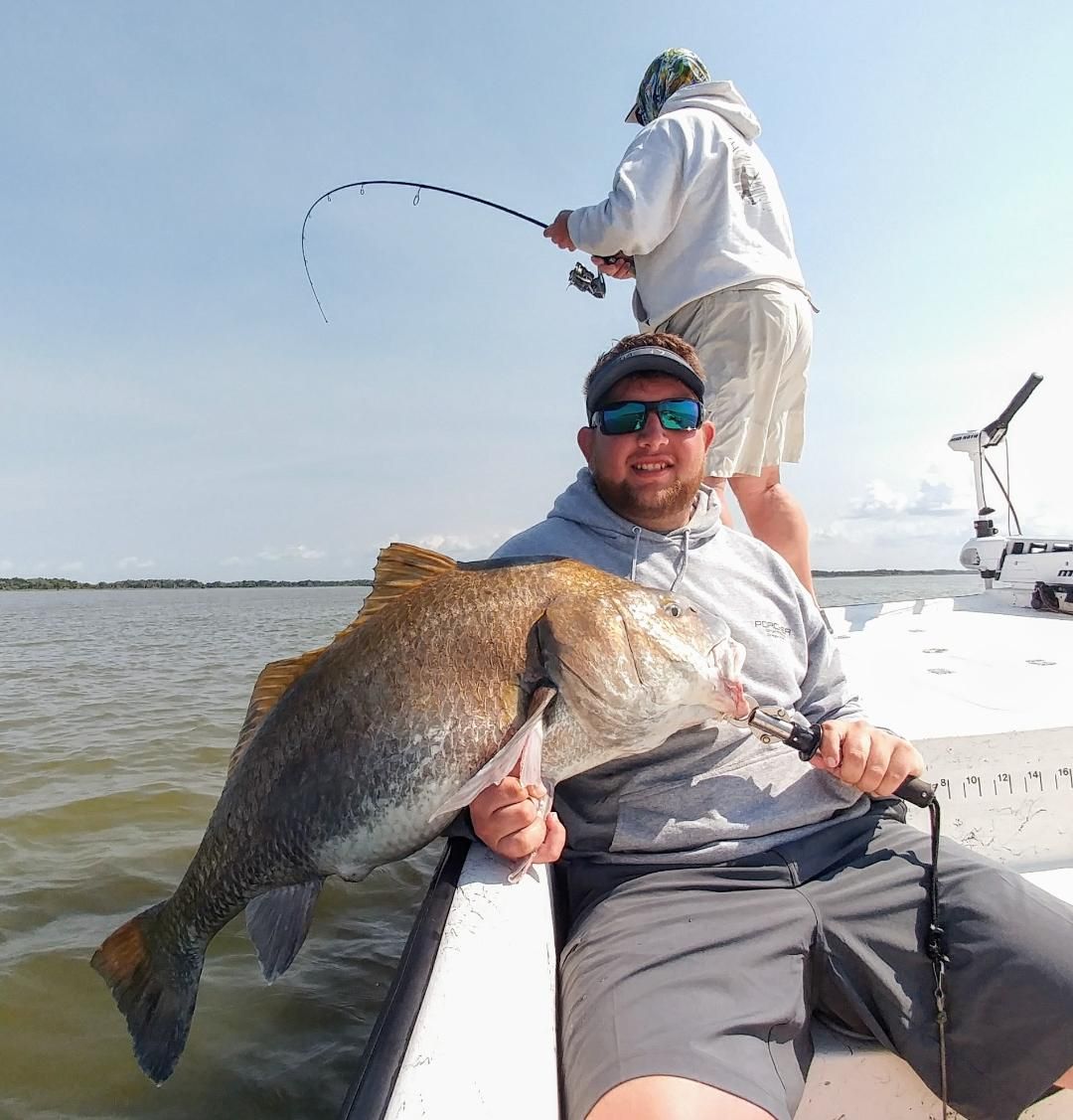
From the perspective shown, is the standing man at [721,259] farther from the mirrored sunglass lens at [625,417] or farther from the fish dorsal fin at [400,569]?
the fish dorsal fin at [400,569]

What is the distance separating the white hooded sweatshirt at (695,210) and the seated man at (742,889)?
3.98ft

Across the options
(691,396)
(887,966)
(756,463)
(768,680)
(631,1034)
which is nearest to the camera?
(631,1034)

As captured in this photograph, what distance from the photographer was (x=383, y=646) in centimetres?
204

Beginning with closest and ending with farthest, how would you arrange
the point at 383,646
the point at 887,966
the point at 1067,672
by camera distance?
the point at 887,966, the point at 383,646, the point at 1067,672

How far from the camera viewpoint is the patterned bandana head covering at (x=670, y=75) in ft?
13.3

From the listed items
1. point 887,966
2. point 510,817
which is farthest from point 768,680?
point 510,817

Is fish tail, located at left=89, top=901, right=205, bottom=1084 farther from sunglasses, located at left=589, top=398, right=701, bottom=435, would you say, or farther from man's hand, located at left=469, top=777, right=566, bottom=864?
sunglasses, located at left=589, top=398, right=701, bottom=435

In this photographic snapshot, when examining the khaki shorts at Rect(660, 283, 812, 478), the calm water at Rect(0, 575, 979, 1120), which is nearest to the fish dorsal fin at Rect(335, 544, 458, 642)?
the calm water at Rect(0, 575, 979, 1120)

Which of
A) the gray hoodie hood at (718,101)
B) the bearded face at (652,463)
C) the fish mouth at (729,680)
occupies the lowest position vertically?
the fish mouth at (729,680)

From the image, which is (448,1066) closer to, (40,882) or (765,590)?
(765,590)

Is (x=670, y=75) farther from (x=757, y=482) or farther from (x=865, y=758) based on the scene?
(x=865, y=758)

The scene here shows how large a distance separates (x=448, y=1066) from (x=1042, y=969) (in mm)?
1404

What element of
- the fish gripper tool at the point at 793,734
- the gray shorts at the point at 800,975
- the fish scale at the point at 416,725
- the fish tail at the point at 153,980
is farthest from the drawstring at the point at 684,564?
the fish tail at the point at 153,980

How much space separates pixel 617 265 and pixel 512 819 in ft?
10.5
